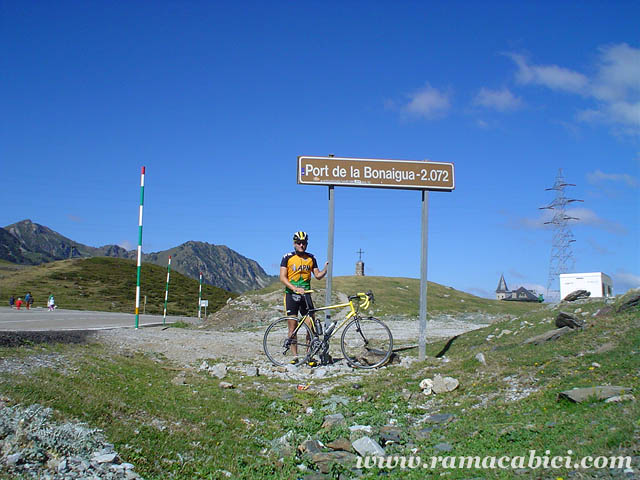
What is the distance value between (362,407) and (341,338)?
118 inches

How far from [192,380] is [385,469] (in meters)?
4.02

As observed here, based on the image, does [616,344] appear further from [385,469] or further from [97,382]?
[97,382]

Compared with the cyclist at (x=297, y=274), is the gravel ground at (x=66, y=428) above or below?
below

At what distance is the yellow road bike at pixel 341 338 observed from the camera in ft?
31.4

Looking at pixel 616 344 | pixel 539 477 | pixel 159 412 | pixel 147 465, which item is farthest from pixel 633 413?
pixel 159 412

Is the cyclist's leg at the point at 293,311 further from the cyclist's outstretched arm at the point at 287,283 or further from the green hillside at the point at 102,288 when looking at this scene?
the green hillside at the point at 102,288

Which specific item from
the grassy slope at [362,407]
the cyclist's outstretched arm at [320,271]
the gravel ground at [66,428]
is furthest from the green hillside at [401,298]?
the grassy slope at [362,407]

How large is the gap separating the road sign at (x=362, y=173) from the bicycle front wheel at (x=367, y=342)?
9.03 ft

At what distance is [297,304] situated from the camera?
9.95m

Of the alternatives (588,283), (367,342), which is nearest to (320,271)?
(367,342)

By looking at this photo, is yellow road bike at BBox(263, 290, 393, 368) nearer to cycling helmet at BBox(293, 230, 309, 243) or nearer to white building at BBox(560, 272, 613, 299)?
cycling helmet at BBox(293, 230, 309, 243)

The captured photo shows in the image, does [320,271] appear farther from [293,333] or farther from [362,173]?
[362,173]

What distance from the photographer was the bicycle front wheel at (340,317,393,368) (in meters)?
9.59

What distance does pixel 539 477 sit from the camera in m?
3.78
